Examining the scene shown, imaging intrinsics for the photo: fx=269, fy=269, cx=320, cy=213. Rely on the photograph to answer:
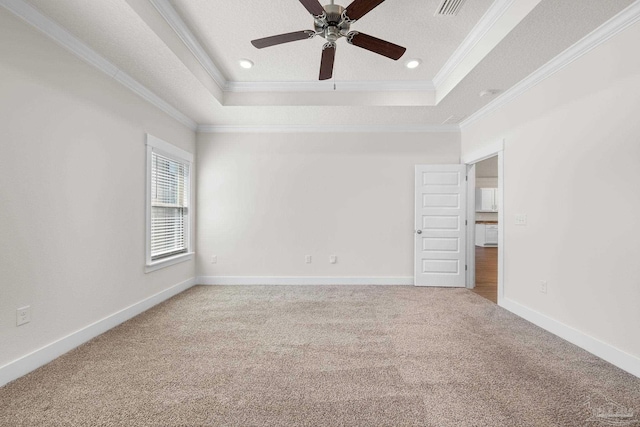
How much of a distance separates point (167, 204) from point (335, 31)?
3122 millimetres

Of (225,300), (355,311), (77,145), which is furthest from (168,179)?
(355,311)

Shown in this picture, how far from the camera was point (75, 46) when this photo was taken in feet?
7.48

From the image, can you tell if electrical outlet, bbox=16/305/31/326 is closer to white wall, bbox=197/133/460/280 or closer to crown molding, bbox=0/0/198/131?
crown molding, bbox=0/0/198/131

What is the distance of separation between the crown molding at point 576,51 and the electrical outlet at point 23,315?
4.84m

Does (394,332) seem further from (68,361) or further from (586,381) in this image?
(68,361)

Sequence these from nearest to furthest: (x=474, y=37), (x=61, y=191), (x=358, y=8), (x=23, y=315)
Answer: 1. (x=358, y=8)
2. (x=23, y=315)
3. (x=61, y=191)
4. (x=474, y=37)

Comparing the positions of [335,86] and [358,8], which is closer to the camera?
[358,8]

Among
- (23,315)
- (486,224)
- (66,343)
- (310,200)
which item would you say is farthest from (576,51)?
(486,224)

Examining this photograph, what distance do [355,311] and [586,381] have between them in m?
Answer: 1.96

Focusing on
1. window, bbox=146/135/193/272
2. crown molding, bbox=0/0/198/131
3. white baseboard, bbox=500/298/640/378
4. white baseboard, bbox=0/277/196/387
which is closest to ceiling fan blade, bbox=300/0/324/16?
A: crown molding, bbox=0/0/198/131

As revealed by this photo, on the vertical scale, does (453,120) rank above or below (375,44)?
above

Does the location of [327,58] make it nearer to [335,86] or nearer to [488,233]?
[335,86]

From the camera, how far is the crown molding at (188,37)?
7.28 feet

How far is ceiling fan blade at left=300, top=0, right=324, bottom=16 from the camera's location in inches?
70.6
